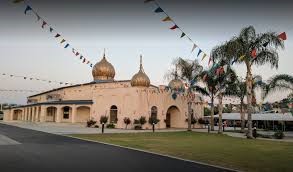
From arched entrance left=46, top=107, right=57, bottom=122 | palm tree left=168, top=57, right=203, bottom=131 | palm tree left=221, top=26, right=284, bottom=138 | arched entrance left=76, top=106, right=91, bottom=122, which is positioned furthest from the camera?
arched entrance left=46, top=107, right=57, bottom=122

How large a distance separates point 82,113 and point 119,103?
10.2 m

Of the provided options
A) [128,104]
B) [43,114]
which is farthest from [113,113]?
[43,114]

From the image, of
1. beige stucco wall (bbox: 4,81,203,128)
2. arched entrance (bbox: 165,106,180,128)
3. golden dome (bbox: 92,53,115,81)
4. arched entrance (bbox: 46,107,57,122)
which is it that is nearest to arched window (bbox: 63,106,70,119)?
beige stucco wall (bbox: 4,81,203,128)

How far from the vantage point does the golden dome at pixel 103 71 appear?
51250 mm

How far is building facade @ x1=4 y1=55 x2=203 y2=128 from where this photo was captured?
3925 cm

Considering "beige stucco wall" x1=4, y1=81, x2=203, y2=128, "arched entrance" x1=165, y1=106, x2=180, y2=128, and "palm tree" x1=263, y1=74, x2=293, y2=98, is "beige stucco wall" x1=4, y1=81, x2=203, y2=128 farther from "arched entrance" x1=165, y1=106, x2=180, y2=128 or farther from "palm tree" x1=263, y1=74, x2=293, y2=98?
"palm tree" x1=263, y1=74, x2=293, y2=98

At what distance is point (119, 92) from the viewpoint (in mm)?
40719

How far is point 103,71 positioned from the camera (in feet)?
168

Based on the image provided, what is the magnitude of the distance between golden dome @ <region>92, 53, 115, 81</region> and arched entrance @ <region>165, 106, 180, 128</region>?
1354 cm

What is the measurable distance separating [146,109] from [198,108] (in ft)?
38.6

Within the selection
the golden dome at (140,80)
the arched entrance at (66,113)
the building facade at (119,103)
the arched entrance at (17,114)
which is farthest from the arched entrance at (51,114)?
the arched entrance at (17,114)

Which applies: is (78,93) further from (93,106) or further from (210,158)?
(210,158)

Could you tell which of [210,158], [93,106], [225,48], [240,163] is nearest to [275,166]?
[240,163]

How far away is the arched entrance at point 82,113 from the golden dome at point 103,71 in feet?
22.0
